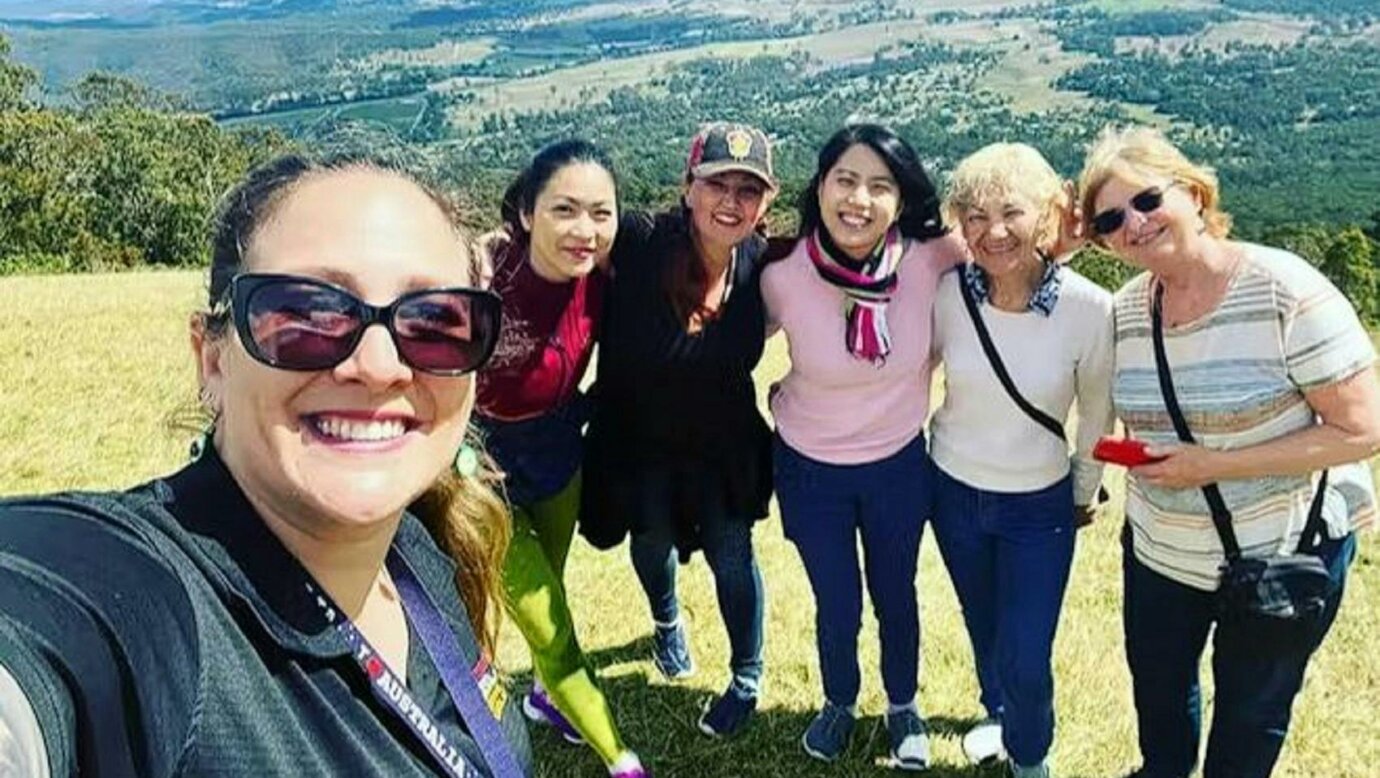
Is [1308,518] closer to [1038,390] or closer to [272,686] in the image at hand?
[1038,390]

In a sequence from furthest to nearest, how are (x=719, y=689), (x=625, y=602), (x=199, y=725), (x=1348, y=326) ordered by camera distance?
(x=625, y=602)
(x=719, y=689)
(x=1348, y=326)
(x=199, y=725)

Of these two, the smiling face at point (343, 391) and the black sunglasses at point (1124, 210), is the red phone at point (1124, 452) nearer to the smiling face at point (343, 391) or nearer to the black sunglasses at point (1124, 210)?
the black sunglasses at point (1124, 210)

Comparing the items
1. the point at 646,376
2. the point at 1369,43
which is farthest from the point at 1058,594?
the point at 1369,43

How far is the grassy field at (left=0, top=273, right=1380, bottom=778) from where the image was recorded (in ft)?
13.3

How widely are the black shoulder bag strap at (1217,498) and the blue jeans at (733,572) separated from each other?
1.44m

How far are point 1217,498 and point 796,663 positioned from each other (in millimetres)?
2114

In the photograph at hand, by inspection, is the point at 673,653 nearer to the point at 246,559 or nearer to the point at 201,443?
the point at 201,443

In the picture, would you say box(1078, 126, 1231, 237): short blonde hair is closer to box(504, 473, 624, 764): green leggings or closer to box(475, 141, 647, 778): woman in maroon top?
box(475, 141, 647, 778): woman in maroon top

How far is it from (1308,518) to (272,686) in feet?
8.48

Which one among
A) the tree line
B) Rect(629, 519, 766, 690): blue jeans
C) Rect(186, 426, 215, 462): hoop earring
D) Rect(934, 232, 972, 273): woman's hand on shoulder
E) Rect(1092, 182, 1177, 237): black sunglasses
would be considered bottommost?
the tree line

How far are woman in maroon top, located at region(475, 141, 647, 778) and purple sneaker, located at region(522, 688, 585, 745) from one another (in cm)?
35

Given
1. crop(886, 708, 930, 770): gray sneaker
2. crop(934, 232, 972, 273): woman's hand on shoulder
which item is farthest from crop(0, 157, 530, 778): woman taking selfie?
crop(886, 708, 930, 770): gray sneaker

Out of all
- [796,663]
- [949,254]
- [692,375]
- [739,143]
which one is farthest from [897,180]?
[796,663]

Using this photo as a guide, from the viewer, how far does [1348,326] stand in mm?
2807
